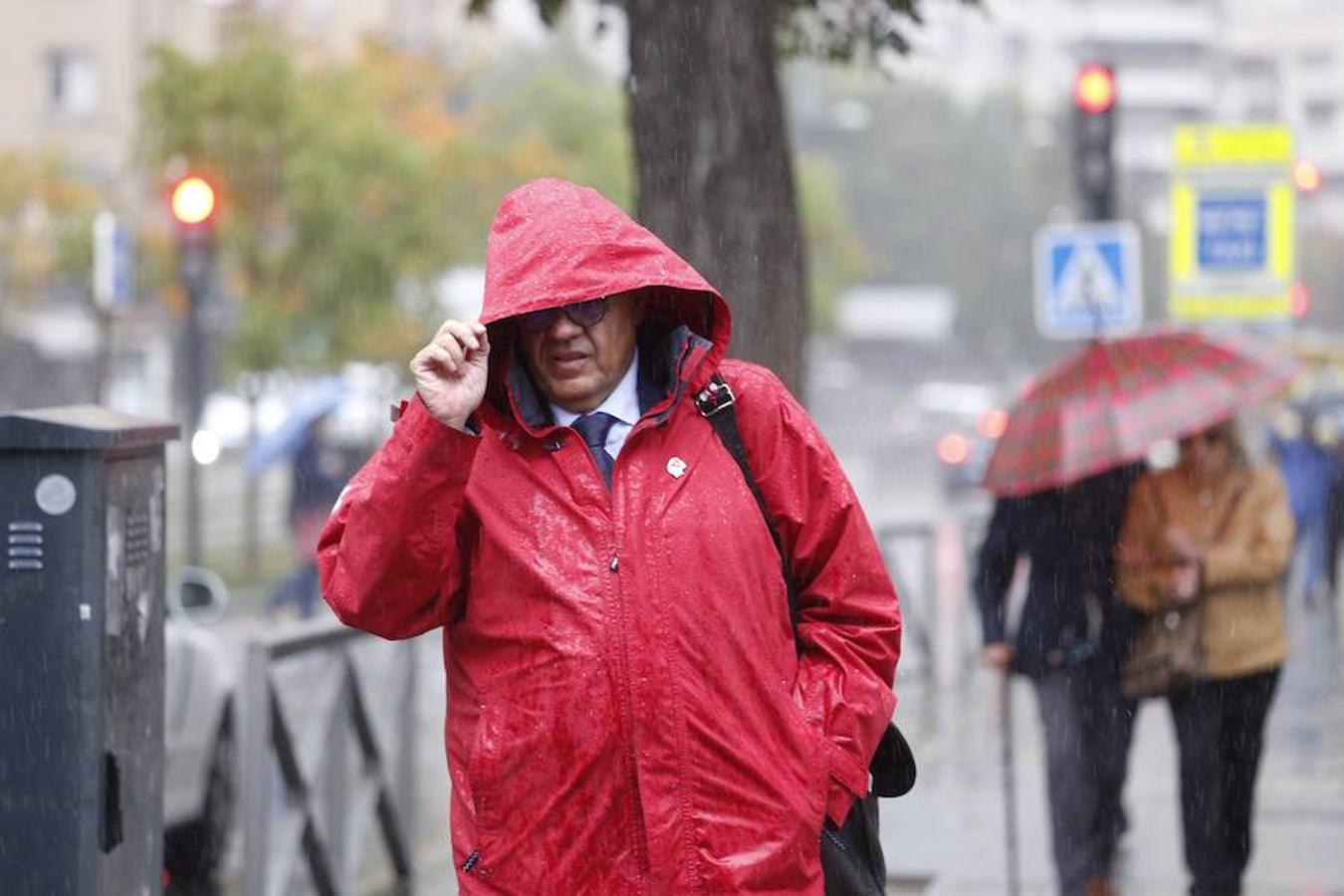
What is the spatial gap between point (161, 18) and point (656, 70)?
172 ft

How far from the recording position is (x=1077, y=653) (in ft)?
24.4

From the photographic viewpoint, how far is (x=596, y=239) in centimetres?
385

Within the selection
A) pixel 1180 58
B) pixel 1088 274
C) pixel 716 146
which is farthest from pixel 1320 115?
pixel 716 146

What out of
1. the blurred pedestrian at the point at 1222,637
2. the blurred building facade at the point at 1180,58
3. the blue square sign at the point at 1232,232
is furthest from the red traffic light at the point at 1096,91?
the blurred building facade at the point at 1180,58

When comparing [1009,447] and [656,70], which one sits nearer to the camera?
[656,70]

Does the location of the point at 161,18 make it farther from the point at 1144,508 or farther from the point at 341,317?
the point at 1144,508

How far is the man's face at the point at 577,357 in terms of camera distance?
384 cm

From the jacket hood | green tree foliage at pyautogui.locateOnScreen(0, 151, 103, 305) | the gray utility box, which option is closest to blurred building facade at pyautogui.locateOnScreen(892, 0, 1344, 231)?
green tree foliage at pyautogui.locateOnScreen(0, 151, 103, 305)

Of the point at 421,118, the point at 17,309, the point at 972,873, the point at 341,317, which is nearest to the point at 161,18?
the point at 17,309

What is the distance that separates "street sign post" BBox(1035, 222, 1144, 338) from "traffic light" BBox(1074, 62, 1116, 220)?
0.93 feet

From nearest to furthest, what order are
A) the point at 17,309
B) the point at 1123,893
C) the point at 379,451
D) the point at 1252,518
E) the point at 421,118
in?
the point at 379,451 → the point at 1252,518 → the point at 1123,893 → the point at 421,118 → the point at 17,309

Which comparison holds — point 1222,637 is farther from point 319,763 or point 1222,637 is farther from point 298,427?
point 298,427

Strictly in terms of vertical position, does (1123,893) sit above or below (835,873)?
below

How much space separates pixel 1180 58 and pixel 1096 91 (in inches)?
4961
